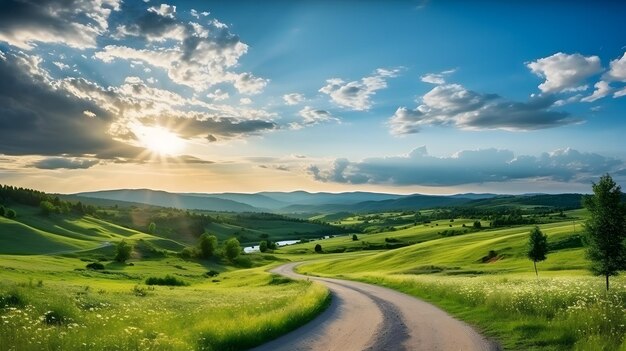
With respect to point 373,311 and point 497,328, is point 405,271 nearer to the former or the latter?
point 373,311

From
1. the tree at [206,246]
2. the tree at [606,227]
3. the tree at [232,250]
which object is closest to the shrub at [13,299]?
the tree at [606,227]

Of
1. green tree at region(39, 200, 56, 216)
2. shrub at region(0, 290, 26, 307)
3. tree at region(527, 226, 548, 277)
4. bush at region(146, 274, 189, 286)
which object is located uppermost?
green tree at region(39, 200, 56, 216)

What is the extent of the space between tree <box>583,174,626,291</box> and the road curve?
942 inches

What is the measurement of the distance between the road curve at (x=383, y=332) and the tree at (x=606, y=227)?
23.9m

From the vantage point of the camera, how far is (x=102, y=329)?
59.4 feet

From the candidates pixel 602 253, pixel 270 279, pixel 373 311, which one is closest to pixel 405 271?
pixel 270 279

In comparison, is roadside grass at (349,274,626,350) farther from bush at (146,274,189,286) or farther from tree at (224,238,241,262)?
tree at (224,238,241,262)

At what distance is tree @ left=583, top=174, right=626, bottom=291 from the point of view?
1672 inches

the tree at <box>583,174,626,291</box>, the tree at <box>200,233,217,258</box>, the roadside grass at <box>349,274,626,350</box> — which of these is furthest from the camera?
the tree at <box>200,233,217,258</box>

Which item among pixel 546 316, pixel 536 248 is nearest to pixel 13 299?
pixel 546 316

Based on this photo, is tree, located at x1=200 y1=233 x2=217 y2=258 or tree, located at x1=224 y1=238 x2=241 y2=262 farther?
tree, located at x1=200 y1=233 x2=217 y2=258

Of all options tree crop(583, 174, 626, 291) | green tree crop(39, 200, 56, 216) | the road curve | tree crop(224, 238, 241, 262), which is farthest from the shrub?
green tree crop(39, 200, 56, 216)

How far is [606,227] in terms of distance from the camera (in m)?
43.0

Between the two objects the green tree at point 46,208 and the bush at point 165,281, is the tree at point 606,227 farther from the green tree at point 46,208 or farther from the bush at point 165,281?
the green tree at point 46,208
